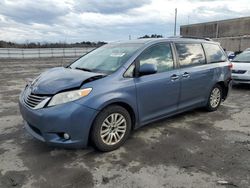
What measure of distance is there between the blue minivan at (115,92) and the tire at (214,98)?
13.0 inches

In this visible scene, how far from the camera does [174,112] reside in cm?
505

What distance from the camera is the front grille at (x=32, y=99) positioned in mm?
3744

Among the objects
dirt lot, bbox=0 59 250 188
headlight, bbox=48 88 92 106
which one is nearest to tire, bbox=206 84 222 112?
dirt lot, bbox=0 59 250 188

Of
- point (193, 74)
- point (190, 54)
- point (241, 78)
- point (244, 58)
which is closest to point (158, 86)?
point (193, 74)

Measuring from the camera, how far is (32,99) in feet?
12.7

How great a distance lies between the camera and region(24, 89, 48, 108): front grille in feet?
12.3

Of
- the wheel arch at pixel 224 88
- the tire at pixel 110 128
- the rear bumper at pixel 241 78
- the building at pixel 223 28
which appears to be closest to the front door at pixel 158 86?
the tire at pixel 110 128

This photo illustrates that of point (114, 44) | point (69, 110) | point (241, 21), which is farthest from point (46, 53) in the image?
point (241, 21)

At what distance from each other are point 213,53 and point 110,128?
3.26m

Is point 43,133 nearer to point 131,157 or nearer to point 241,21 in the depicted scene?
point 131,157

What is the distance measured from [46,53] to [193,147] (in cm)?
2361

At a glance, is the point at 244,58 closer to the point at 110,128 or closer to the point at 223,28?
the point at 110,128

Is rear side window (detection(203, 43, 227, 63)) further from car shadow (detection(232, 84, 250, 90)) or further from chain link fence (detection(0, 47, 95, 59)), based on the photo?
chain link fence (detection(0, 47, 95, 59))

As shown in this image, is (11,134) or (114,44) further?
(114,44)
